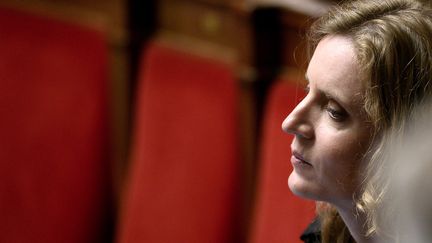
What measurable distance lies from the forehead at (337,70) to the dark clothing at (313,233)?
97 millimetres

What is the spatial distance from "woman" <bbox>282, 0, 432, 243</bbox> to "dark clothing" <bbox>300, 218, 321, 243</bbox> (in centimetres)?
6

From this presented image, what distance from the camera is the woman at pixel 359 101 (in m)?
0.31

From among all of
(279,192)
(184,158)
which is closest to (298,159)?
(279,192)

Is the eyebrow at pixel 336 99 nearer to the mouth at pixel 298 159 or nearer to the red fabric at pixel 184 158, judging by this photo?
the mouth at pixel 298 159

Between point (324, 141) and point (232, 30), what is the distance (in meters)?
0.42

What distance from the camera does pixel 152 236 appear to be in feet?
2.03

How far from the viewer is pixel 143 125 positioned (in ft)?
2.21

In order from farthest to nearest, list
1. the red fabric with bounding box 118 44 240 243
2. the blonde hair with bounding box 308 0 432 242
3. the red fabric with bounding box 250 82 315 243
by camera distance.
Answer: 1. the red fabric with bounding box 118 44 240 243
2. the red fabric with bounding box 250 82 315 243
3. the blonde hair with bounding box 308 0 432 242

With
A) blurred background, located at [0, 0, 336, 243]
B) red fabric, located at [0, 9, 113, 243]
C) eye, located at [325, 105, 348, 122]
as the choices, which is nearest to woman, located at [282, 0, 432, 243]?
eye, located at [325, 105, 348, 122]

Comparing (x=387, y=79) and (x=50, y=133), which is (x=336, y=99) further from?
(x=50, y=133)

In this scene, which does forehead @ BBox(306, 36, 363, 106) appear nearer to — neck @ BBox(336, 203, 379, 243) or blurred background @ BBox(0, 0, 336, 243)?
neck @ BBox(336, 203, 379, 243)

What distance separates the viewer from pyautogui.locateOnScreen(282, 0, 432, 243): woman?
0.31 m

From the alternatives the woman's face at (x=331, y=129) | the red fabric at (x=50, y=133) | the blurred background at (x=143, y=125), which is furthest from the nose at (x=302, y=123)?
the red fabric at (x=50, y=133)

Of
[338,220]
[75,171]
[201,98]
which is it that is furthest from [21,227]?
[338,220]
